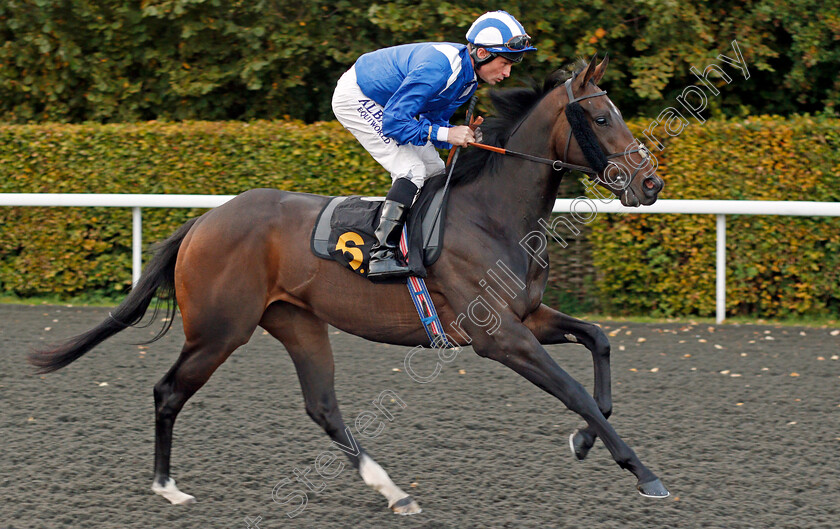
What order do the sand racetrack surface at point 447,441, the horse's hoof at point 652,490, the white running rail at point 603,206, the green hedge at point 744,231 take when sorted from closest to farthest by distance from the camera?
1. the horse's hoof at point 652,490
2. the sand racetrack surface at point 447,441
3. the white running rail at point 603,206
4. the green hedge at point 744,231

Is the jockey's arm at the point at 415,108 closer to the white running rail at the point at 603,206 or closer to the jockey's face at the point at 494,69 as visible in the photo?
the jockey's face at the point at 494,69

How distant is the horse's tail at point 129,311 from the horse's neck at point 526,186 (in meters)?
1.47

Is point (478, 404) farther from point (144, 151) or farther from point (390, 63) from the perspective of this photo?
point (144, 151)

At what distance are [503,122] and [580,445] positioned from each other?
148cm

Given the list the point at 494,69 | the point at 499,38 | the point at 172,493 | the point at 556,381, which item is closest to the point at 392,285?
the point at 556,381

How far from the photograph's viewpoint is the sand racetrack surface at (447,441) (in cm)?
375

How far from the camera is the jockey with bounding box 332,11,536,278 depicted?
3918 mm

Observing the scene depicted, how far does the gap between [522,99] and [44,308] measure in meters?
5.65

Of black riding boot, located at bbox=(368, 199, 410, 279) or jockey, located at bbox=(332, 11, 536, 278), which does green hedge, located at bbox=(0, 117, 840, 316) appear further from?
black riding boot, located at bbox=(368, 199, 410, 279)

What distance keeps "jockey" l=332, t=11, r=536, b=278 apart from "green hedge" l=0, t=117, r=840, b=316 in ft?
12.7

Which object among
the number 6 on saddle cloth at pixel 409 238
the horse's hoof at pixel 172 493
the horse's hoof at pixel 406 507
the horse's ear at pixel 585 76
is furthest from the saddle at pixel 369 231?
the horse's hoof at pixel 172 493

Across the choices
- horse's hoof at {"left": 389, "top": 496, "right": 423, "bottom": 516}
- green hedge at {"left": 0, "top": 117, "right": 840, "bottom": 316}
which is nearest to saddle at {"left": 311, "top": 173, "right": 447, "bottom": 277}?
horse's hoof at {"left": 389, "top": 496, "right": 423, "bottom": 516}

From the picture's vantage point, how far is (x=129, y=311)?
14.3 feet

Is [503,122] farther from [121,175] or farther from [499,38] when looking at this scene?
[121,175]
